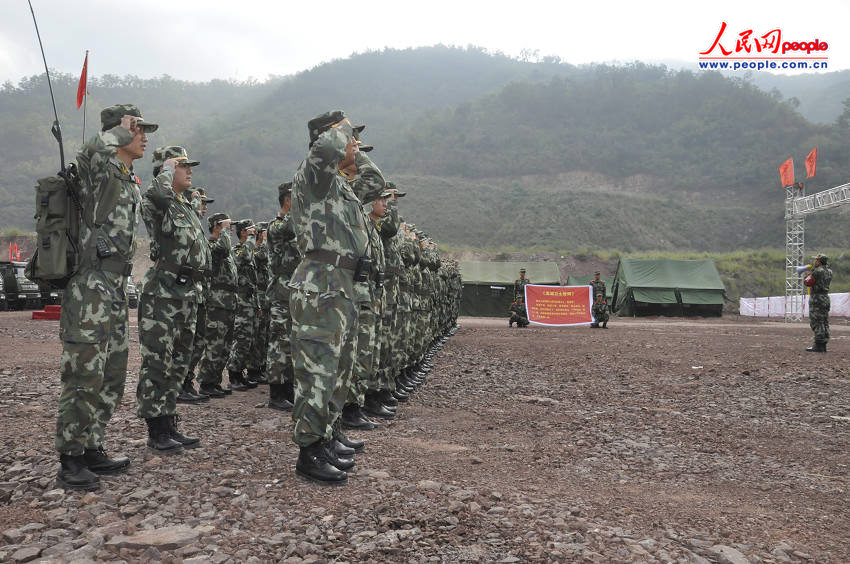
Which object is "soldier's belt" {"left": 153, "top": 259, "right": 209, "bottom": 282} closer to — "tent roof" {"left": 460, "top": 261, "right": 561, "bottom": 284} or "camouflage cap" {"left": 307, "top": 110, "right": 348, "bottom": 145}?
"camouflage cap" {"left": 307, "top": 110, "right": 348, "bottom": 145}

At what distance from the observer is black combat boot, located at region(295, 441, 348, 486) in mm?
2840

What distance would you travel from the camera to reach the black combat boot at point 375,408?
481cm

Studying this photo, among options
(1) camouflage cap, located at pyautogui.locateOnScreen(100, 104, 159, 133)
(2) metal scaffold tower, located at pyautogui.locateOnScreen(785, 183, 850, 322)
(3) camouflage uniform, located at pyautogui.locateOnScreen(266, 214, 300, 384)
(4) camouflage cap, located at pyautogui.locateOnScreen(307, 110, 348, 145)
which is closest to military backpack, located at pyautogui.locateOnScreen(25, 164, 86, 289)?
(1) camouflage cap, located at pyautogui.locateOnScreen(100, 104, 159, 133)

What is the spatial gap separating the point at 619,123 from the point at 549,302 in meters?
64.2

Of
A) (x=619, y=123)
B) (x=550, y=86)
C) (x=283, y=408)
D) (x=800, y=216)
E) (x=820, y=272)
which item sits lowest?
(x=283, y=408)

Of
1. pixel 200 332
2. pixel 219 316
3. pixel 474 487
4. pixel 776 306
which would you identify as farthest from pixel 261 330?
pixel 776 306

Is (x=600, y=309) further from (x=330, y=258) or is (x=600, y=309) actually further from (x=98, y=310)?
(x=98, y=310)

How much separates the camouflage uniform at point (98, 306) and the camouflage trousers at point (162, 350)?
431mm

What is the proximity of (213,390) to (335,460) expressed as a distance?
2953mm

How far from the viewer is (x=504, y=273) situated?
24891mm

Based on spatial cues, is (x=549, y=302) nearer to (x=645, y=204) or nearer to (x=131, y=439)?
(x=131, y=439)

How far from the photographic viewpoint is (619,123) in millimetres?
75250

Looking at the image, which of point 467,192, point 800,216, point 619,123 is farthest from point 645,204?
point 800,216

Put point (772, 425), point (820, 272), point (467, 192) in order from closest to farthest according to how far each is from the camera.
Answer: point (772, 425) < point (820, 272) < point (467, 192)
